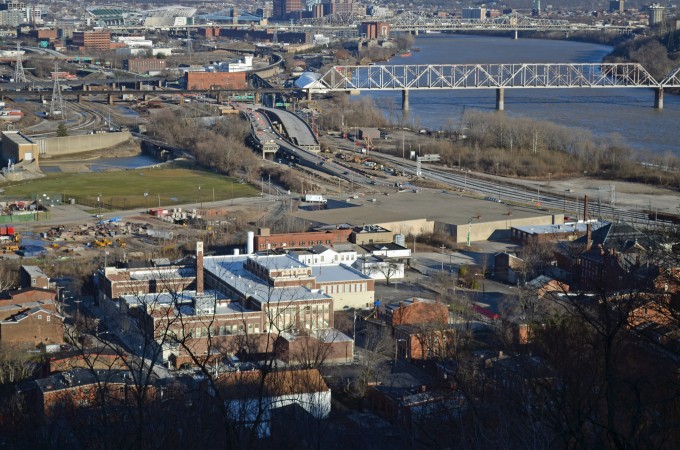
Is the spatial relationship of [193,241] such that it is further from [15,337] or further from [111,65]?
[111,65]

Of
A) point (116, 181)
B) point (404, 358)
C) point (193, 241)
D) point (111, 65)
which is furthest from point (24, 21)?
point (404, 358)

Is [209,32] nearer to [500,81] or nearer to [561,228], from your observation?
[500,81]

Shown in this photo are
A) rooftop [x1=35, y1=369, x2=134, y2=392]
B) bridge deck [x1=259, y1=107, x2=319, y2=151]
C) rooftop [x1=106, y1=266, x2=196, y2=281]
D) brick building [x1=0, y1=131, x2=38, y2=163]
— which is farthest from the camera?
bridge deck [x1=259, y1=107, x2=319, y2=151]

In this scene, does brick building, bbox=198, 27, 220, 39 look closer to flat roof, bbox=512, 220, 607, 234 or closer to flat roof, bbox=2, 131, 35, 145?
flat roof, bbox=2, 131, 35, 145

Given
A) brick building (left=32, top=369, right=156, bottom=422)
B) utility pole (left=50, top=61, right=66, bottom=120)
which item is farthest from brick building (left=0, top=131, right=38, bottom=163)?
brick building (left=32, top=369, right=156, bottom=422)

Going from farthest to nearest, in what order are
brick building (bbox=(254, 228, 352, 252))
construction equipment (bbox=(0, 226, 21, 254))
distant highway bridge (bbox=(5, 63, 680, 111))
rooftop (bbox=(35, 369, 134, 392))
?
distant highway bridge (bbox=(5, 63, 680, 111)) < construction equipment (bbox=(0, 226, 21, 254)) < brick building (bbox=(254, 228, 352, 252)) < rooftop (bbox=(35, 369, 134, 392))

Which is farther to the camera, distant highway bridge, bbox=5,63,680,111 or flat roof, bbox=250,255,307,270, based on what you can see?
distant highway bridge, bbox=5,63,680,111
